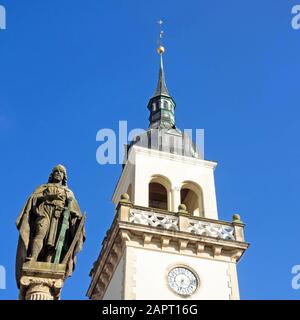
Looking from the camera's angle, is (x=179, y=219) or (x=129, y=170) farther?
(x=129, y=170)

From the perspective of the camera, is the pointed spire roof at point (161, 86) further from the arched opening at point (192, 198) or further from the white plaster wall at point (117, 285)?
the white plaster wall at point (117, 285)

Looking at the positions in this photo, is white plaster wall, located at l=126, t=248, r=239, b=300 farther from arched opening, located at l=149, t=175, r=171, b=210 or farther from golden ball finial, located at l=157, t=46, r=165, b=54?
golden ball finial, located at l=157, t=46, r=165, b=54

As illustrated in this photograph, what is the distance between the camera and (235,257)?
28.8m

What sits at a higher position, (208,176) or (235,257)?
(208,176)

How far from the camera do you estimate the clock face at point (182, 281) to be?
88.2 ft

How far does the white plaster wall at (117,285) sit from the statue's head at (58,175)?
1578cm

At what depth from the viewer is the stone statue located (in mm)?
10312

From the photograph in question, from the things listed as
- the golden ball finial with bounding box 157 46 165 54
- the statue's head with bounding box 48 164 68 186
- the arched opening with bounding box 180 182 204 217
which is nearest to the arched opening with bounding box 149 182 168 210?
the arched opening with bounding box 180 182 204 217

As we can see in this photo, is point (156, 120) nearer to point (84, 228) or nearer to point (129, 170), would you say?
point (129, 170)

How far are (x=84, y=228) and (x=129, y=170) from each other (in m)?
22.8

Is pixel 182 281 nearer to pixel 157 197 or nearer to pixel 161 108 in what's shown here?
pixel 157 197

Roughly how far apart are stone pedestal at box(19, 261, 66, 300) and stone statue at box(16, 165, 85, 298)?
0.08m
